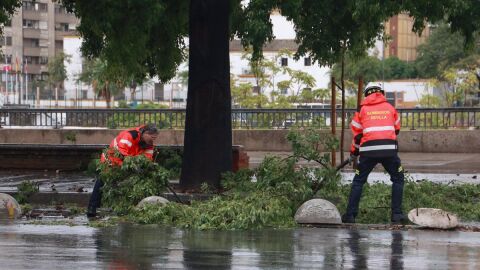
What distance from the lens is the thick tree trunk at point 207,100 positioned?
578 inches

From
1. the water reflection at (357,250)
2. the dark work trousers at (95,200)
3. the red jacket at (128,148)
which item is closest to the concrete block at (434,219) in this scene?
the water reflection at (357,250)

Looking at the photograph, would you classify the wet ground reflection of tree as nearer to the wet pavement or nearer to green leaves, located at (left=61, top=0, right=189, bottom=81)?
the wet pavement

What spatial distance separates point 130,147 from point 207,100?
6.41 ft

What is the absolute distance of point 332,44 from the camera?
52.0ft

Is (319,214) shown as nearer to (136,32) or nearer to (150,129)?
(150,129)

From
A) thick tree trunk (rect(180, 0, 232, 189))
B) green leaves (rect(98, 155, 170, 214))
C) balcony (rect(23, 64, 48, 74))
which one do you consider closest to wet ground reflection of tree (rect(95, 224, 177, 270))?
green leaves (rect(98, 155, 170, 214))

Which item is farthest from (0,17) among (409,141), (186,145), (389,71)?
(389,71)

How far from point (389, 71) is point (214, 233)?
9508 centimetres

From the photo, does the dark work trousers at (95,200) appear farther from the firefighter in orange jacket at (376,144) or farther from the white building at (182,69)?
the white building at (182,69)

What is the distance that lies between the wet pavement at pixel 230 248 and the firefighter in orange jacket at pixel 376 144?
2.41 ft

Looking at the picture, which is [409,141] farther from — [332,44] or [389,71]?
[389,71]

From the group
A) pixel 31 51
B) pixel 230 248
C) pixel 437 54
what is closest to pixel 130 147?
pixel 230 248

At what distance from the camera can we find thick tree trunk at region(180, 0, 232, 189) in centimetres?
1469

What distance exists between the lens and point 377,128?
12.0m
